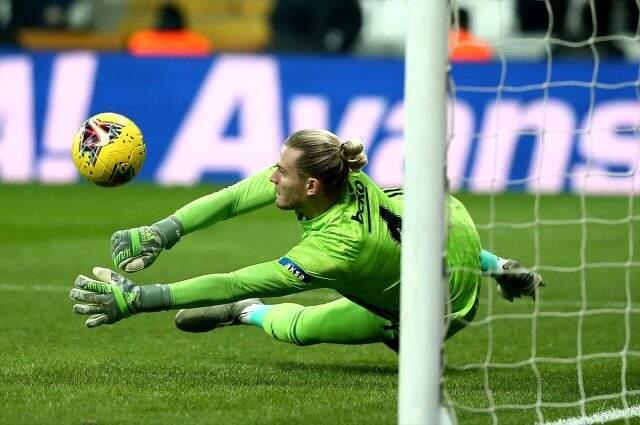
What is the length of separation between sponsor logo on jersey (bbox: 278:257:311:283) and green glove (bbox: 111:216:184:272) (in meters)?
0.68

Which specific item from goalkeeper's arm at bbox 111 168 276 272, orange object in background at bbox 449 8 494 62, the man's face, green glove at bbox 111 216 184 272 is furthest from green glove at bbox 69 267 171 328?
orange object in background at bbox 449 8 494 62

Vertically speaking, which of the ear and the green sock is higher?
the ear

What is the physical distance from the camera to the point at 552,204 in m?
15.2

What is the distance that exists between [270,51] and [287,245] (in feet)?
23.2

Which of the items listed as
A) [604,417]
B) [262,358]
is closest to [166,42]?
[262,358]

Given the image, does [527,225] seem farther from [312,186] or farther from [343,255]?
[312,186]

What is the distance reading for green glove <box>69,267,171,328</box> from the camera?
5.65 m

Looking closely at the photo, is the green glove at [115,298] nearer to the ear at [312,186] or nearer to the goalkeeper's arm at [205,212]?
the goalkeeper's arm at [205,212]

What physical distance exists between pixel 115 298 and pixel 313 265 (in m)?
0.83

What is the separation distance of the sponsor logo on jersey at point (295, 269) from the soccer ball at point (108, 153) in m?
1.23

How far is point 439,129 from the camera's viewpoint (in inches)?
188

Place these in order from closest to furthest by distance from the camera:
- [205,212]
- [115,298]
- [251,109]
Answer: [115,298] → [205,212] → [251,109]

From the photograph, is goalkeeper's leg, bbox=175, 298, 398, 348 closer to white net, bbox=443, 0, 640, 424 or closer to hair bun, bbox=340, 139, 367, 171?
white net, bbox=443, 0, 640, 424

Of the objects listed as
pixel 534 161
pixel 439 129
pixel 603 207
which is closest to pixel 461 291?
pixel 439 129
